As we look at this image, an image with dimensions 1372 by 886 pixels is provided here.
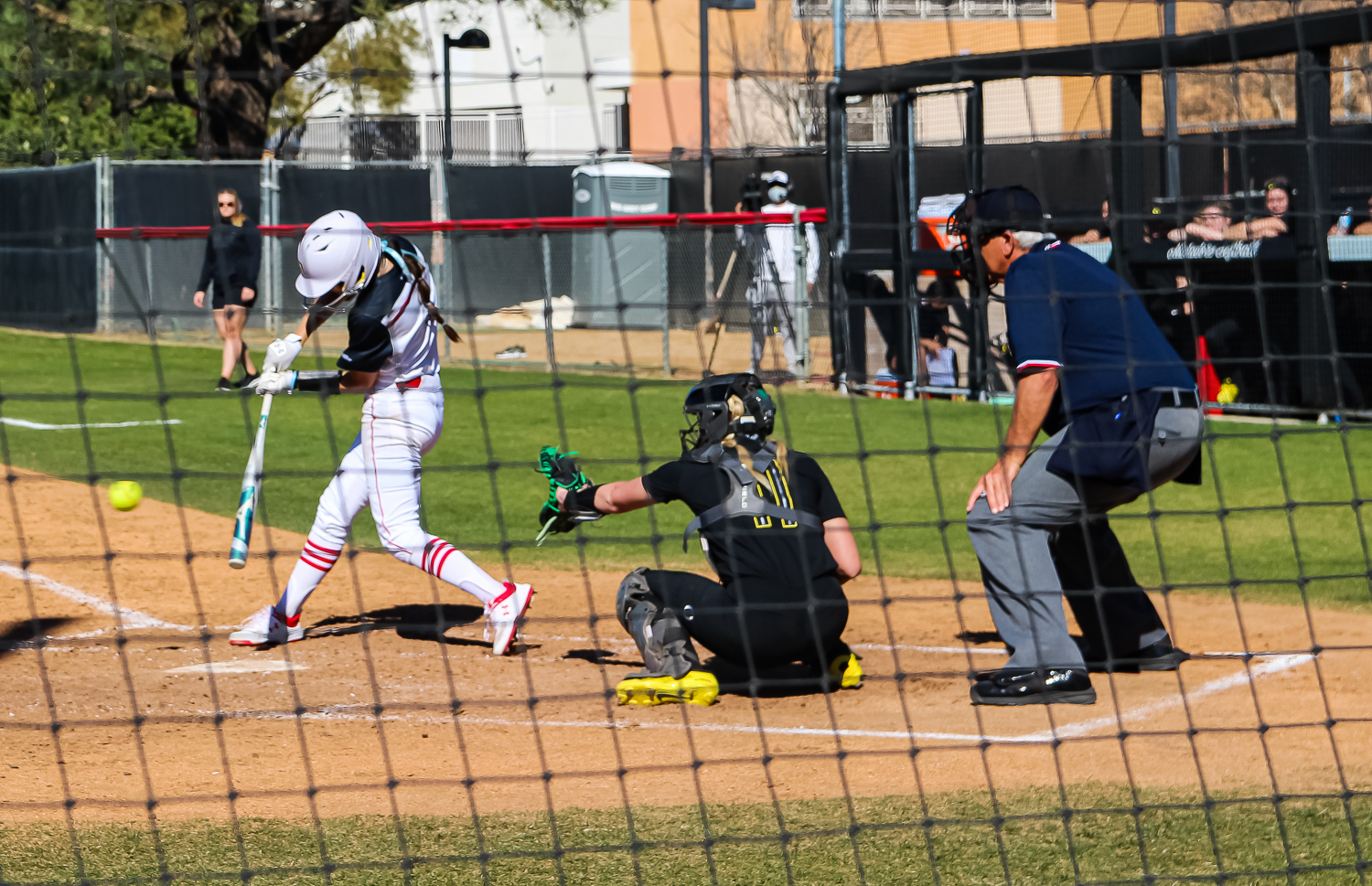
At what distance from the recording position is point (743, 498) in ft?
17.4

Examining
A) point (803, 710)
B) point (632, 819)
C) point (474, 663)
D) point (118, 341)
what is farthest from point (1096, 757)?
point (118, 341)

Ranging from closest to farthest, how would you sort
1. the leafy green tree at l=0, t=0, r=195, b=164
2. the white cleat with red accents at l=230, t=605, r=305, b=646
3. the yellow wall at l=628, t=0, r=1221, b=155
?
1. the leafy green tree at l=0, t=0, r=195, b=164
2. the white cleat with red accents at l=230, t=605, r=305, b=646
3. the yellow wall at l=628, t=0, r=1221, b=155

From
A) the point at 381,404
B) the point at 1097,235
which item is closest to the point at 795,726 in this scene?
the point at 381,404

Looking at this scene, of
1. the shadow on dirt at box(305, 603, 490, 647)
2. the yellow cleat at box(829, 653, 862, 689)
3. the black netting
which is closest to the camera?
the black netting

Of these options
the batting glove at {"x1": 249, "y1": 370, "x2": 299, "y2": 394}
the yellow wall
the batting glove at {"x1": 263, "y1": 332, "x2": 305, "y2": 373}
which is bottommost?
the batting glove at {"x1": 249, "y1": 370, "x2": 299, "y2": 394}

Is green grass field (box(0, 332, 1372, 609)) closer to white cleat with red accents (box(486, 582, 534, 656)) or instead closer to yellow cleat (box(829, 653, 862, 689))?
white cleat with red accents (box(486, 582, 534, 656))

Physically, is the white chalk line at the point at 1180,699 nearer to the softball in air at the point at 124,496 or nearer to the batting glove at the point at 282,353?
the batting glove at the point at 282,353

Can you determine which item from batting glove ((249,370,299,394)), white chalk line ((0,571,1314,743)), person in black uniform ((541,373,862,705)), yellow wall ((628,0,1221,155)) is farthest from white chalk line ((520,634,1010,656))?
yellow wall ((628,0,1221,155))

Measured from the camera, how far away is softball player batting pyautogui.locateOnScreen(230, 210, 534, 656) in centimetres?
572

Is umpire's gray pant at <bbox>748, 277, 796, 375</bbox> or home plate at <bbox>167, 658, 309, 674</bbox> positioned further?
umpire's gray pant at <bbox>748, 277, 796, 375</bbox>

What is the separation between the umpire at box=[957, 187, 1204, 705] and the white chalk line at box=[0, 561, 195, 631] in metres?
3.54

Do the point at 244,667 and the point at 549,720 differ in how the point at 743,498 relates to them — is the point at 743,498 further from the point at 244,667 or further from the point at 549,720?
the point at 244,667

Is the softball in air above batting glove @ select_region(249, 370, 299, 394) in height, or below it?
below

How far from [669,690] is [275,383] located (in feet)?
6.38
